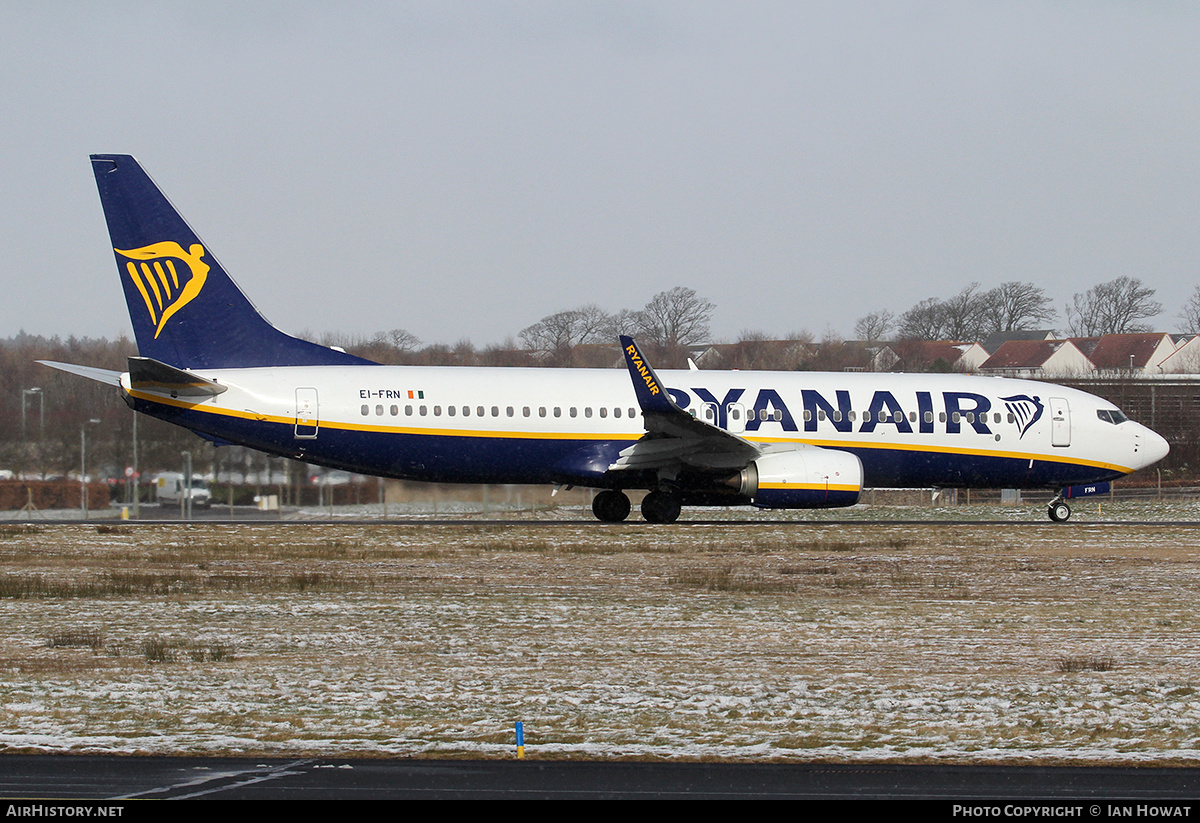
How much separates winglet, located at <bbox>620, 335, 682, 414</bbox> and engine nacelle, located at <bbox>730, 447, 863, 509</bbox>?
6.78 ft

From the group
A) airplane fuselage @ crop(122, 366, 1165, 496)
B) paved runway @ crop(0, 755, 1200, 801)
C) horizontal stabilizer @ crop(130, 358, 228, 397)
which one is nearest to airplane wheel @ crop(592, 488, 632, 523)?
airplane fuselage @ crop(122, 366, 1165, 496)

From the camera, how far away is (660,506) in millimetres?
26422

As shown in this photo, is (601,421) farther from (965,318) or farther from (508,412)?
(965,318)

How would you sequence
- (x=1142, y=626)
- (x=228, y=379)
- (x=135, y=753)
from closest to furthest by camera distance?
(x=135, y=753)
(x=1142, y=626)
(x=228, y=379)

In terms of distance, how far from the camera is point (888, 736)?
8.59m

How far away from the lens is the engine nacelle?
24562 mm

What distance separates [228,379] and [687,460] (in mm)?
8760

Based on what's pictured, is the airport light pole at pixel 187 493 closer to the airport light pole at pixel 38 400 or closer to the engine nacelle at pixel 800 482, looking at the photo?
the airport light pole at pixel 38 400

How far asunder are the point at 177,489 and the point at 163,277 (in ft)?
29.2

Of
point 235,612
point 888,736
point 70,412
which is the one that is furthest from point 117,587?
point 70,412

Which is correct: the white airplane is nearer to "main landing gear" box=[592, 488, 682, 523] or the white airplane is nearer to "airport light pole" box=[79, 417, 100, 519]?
"main landing gear" box=[592, 488, 682, 523]

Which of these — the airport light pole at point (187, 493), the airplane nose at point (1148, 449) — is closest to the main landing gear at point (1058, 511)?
the airplane nose at point (1148, 449)

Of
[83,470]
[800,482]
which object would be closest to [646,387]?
[800,482]
